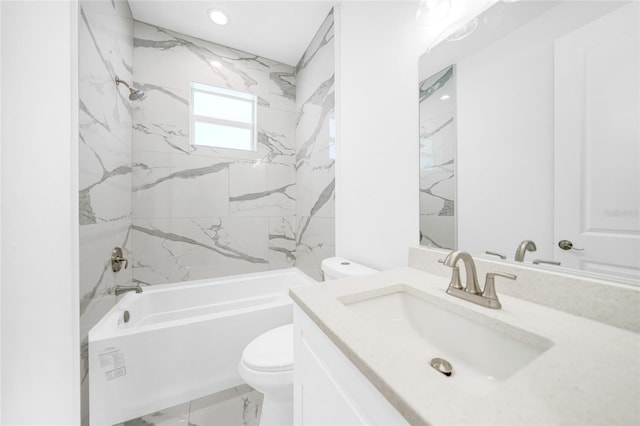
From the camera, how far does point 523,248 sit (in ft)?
2.43

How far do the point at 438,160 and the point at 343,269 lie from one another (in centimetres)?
76

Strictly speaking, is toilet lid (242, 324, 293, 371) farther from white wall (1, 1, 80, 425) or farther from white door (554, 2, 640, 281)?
white door (554, 2, 640, 281)

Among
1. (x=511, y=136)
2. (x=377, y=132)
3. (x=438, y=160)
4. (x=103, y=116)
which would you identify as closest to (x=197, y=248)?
(x=103, y=116)

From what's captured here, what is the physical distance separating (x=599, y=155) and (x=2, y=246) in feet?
6.84

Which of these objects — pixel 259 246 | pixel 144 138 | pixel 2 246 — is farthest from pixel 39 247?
pixel 259 246

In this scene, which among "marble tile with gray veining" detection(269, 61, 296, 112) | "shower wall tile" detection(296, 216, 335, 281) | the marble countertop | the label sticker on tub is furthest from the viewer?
"marble tile with gray veining" detection(269, 61, 296, 112)

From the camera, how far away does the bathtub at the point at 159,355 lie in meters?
1.18

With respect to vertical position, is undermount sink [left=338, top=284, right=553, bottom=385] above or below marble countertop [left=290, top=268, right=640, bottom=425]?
below

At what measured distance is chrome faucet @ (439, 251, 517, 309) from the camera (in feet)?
2.14

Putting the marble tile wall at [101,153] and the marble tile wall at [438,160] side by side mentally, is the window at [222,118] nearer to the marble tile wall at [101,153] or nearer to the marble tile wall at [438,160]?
the marble tile wall at [101,153]

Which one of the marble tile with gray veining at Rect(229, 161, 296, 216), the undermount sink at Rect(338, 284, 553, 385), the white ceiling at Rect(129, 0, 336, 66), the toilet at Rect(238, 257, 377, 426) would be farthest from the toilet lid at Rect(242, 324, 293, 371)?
the white ceiling at Rect(129, 0, 336, 66)

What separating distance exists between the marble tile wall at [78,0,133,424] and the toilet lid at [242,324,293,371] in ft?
2.64

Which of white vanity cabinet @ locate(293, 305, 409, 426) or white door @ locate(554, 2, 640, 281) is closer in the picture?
white vanity cabinet @ locate(293, 305, 409, 426)

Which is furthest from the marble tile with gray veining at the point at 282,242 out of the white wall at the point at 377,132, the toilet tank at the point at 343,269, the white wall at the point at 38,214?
the white wall at the point at 38,214
